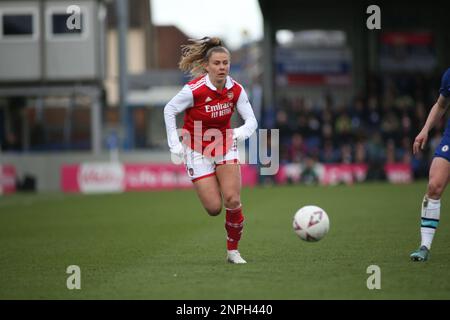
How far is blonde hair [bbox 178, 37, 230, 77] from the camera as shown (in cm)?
998

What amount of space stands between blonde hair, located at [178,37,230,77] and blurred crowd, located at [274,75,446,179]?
2150 cm

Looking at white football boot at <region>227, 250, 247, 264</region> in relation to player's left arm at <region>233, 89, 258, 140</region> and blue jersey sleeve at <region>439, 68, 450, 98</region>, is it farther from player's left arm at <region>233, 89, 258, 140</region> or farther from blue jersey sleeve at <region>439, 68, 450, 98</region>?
blue jersey sleeve at <region>439, 68, 450, 98</region>

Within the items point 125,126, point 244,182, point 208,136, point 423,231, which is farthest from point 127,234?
point 125,126

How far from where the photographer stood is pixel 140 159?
3381cm

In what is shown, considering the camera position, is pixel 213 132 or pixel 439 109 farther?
pixel 213 132

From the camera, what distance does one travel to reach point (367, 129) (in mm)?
34406

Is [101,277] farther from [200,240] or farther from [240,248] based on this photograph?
[200,240]

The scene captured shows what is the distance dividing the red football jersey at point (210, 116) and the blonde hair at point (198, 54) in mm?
209

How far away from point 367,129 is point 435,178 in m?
25.2

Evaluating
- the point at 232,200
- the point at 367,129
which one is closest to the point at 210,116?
the point at 232,200

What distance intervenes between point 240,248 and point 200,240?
1565 millimetres

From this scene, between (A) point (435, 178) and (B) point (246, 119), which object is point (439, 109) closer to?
(A) point (435, 178)

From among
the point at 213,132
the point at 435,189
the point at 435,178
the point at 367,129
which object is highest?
the point at 213,132

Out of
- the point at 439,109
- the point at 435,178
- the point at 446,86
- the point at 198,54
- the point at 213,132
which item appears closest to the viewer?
the point at 435,178
